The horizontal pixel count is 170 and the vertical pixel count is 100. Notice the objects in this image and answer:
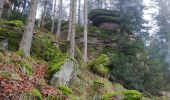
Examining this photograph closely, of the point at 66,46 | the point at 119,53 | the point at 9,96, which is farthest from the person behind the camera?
the point at 119,53

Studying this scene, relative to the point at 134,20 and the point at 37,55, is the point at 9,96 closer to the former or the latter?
the point at 37,55

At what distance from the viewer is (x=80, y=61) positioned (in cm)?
2227

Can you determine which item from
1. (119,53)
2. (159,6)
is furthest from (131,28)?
(159,6)

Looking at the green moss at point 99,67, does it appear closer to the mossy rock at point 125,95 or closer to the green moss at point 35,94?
the mossy rock at point 125,95

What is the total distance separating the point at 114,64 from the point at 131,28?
838 cm

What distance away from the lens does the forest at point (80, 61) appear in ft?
36.9

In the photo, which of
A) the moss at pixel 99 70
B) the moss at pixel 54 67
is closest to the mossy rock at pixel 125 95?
the moss at pixel 54 67

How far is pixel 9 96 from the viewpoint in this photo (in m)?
8.41

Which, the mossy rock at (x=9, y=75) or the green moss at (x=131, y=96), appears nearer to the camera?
the mossy rock at (x=9, y=75)

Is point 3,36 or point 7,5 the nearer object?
point 3,36

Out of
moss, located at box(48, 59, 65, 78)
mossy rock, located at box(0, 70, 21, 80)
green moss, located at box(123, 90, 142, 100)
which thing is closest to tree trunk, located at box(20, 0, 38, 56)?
moss, located at box(48, 59, 65, 78)

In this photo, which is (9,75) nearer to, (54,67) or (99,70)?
(54,67)

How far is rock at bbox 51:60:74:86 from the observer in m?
13.2

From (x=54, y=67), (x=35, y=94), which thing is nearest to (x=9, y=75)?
(x=35, y=94)
